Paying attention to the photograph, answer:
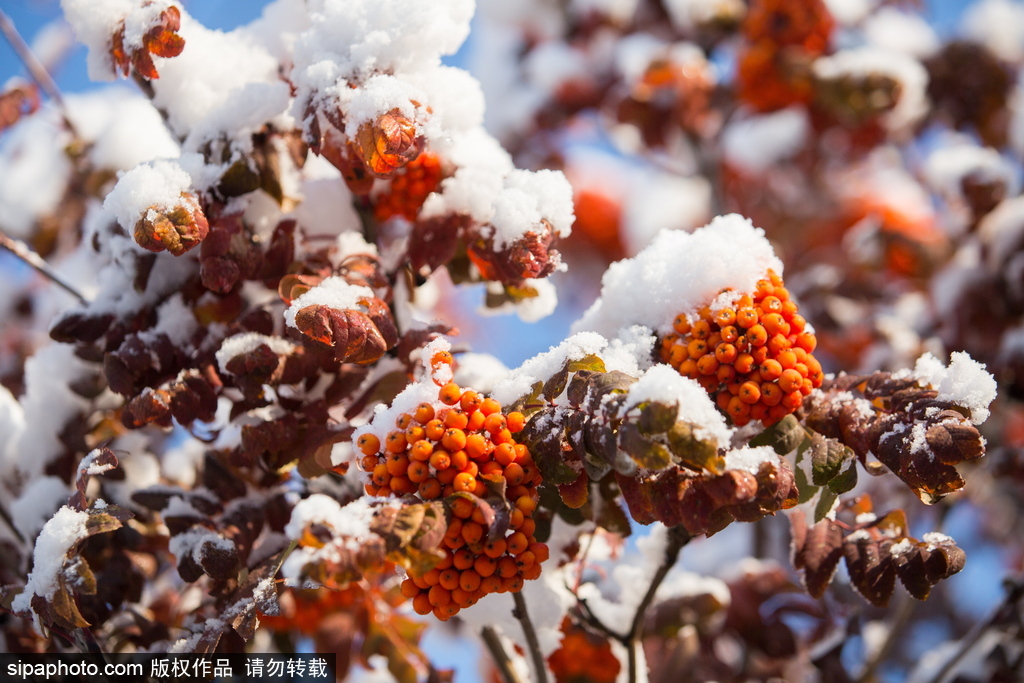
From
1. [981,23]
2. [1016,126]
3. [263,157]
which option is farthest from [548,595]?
[981,23]

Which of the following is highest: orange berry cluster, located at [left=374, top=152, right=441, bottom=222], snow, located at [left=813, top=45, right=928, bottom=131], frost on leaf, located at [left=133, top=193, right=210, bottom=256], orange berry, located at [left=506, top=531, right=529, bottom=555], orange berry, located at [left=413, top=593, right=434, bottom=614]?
snow, located at [left=813, top=45, right=928, bottom=131]

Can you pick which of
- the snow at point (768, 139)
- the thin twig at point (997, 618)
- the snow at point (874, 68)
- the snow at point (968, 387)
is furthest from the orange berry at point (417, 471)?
the snow at point (768, 139)

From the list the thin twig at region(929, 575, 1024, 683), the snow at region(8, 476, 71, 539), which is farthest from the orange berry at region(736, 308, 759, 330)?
the snow at region(8, 476, 71, 539)

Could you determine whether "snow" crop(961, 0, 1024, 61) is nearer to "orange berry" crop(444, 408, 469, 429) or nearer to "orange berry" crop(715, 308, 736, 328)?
"orange berry" crop(715, 308, 736, 328)

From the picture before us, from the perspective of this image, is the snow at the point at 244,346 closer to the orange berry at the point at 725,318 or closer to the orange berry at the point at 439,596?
the orange berry at the point at 439,596

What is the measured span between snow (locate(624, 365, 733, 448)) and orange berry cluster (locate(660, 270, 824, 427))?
144mm

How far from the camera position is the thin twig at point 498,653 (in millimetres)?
1417

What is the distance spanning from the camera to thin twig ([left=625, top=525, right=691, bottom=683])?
1.30m

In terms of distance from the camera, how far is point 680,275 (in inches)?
47.6

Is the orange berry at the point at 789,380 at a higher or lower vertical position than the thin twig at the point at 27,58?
lower

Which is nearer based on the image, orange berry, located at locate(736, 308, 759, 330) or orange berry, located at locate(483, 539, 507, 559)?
orange berry, located at locate(483, 539, 507, 559)

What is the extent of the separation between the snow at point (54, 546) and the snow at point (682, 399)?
827 mm

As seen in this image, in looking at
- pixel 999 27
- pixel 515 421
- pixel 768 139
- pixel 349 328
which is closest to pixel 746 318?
pixel 515 421

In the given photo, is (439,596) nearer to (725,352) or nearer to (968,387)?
(725,352)
